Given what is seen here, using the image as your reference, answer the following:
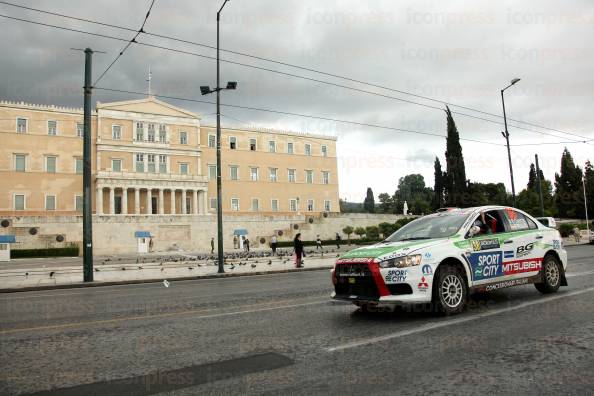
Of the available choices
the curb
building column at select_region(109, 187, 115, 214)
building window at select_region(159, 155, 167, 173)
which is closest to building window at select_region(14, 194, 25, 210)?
building column at select_region(109, 187, 115, 214)

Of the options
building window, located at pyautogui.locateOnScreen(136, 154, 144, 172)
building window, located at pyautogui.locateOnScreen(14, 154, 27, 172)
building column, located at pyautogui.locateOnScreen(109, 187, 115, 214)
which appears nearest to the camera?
building window, located at pyautogui.locateOnScreen(14, 154, 27, 172)

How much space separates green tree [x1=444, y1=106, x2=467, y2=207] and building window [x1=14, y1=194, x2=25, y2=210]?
49.8 metres

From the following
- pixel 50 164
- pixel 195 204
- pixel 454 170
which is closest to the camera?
pixel 454 170

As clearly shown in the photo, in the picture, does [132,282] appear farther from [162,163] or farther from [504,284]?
[162,163]

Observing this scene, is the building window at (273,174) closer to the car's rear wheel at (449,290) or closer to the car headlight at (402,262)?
the car's rear wheel at (449,290)

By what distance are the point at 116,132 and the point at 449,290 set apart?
6169 centimetres

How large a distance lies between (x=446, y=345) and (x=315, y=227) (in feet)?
174

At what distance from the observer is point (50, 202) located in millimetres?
57500

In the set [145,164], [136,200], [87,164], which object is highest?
[145,164]

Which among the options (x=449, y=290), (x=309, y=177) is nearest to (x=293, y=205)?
(x=309, y=177)

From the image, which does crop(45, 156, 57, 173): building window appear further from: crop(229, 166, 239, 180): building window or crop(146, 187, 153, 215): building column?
crop(229, 166, 239, 180): building window

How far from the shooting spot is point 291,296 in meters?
9.63

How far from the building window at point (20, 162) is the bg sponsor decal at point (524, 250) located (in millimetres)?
61240

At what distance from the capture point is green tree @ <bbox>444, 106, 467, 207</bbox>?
2021 inches
